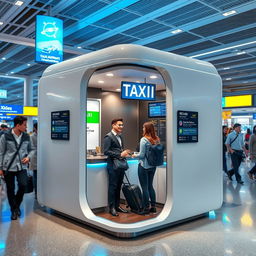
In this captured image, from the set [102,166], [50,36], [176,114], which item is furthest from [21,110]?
[176,114]

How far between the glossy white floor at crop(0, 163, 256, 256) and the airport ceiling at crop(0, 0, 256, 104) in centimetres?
453

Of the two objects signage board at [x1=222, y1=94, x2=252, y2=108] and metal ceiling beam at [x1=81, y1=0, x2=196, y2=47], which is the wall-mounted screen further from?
signage board at [x1=222, y1=94, x2=252, y2=108]

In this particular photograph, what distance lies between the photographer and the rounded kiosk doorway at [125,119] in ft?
15.5

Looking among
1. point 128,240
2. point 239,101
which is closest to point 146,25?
point 239,101

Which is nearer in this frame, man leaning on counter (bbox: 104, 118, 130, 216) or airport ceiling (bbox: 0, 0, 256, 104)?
man leaning on counter (bbox: 104, 118, 130, 216)

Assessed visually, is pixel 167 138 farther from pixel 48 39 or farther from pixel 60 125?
pixel 48 39

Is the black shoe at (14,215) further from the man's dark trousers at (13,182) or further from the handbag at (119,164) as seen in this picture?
the handbag at (119,164)

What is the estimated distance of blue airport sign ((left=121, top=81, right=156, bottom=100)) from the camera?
5047 millimetres

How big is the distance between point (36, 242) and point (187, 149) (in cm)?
233

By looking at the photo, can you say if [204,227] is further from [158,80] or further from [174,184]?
[158,80]

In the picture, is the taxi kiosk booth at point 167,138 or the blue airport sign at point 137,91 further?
the blue airport sign at point 137,91

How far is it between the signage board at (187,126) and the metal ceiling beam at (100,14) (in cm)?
335

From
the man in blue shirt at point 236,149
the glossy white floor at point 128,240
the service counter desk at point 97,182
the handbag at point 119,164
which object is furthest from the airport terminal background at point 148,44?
the handbag at point 119,164

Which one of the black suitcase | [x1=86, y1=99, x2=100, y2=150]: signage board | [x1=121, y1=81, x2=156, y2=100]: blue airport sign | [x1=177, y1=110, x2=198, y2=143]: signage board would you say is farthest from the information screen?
[x1=86, y1=99, x2=100, y2=150]: signage board
